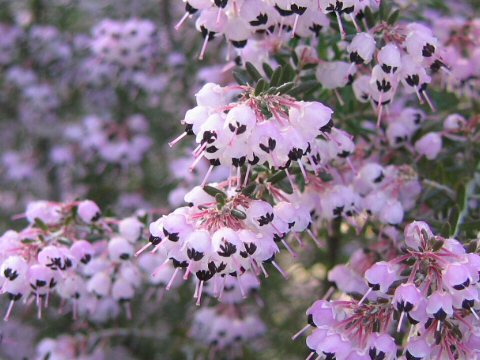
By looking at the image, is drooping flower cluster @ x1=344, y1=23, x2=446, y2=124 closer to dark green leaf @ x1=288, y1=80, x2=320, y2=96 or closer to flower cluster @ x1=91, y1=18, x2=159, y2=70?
dark green leaf @ x1=288, y1=80, x2=320, y2=96

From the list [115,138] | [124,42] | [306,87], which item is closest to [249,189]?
[306,87]

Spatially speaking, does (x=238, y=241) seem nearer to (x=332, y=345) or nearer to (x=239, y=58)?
(x=332, y=345)

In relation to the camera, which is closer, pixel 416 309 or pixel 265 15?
pixel 416 309

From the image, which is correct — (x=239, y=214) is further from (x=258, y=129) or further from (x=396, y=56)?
(x=396, y=56)

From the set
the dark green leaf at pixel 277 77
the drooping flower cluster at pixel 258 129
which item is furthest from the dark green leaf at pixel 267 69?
the drooping flower cluster at pixel 258 129

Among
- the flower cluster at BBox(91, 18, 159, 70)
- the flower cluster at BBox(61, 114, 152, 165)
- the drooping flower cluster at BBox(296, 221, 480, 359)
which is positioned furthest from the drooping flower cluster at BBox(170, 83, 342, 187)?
the flower cluster at BBox(61, 114, 152, 165)

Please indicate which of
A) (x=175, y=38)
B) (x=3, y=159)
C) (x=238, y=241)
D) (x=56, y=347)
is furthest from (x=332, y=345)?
(x=3, y=159)
